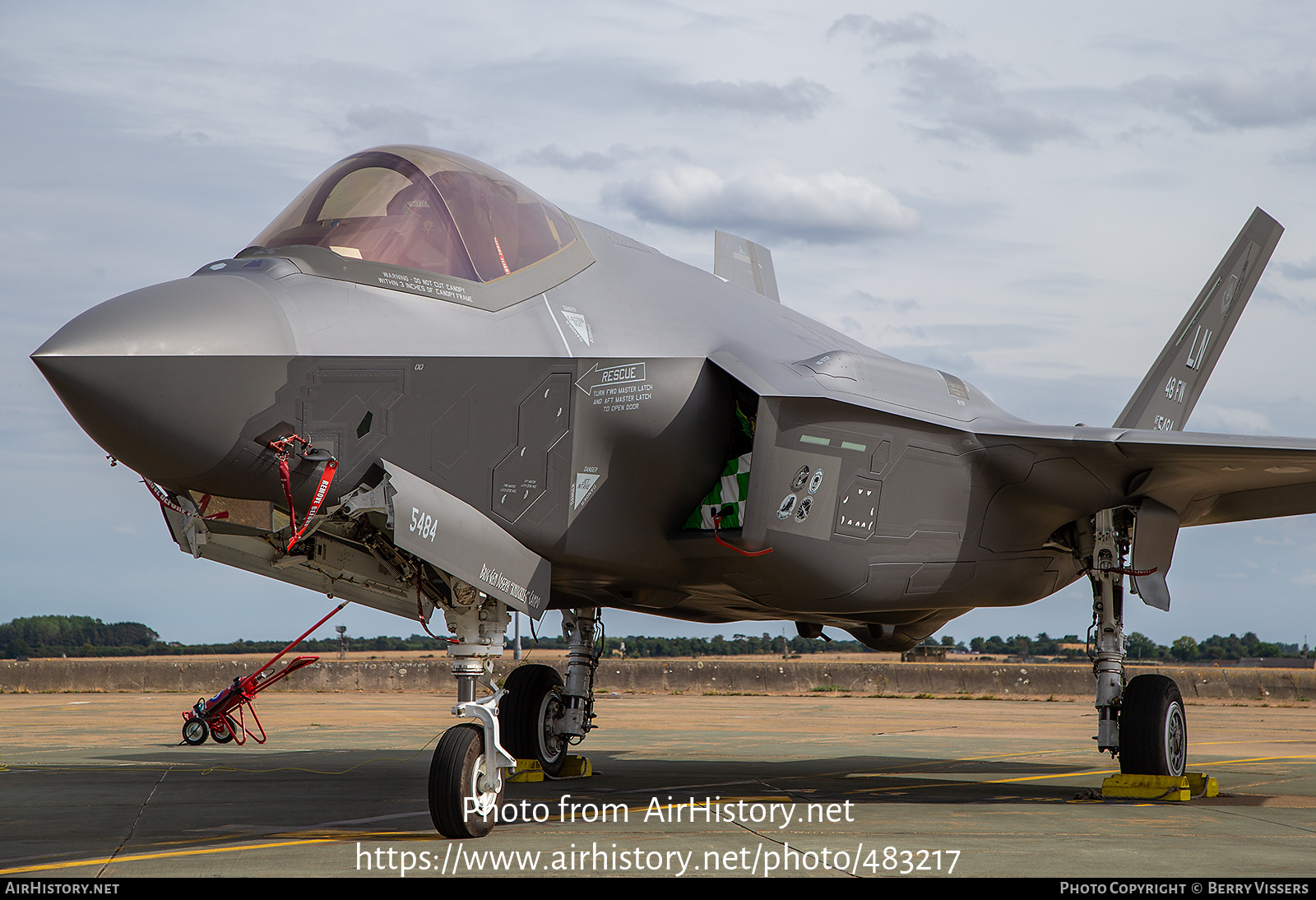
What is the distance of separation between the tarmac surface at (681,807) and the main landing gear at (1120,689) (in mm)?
502

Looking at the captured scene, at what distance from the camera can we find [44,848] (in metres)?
7.32

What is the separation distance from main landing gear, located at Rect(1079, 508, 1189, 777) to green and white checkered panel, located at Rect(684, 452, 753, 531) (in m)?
3.86

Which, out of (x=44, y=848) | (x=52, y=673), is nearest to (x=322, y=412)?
(x=44, y=848)

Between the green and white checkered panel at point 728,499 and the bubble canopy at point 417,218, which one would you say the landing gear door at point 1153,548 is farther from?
the bubble canopy at point 417,218

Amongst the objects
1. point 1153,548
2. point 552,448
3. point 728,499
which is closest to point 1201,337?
point 1153,548

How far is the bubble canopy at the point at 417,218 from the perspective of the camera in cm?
672

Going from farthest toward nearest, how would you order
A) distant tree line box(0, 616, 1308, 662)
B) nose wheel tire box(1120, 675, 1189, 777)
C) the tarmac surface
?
distant tree line box(0, 616, 1308, 662), nose wheel tire box(1120, 675, 1189, 777), the tarmac surface

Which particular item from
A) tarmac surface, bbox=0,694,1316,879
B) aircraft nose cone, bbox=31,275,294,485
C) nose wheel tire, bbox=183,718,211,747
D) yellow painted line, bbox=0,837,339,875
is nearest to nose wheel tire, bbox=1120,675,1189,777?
tarmac surface, bbox=0,694,1316,879

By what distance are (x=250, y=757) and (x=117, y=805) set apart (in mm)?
4928

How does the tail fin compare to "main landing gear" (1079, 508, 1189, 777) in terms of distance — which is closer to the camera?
"main landing gear" (1079, 508, 1189, 777)

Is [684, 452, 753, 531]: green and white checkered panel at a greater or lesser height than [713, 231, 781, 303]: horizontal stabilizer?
lesser

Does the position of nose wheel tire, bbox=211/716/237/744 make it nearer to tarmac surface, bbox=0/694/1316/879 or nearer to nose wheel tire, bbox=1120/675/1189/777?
tarmac surface, bbox=0/694/1316/879

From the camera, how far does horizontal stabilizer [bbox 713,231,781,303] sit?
12.9m
